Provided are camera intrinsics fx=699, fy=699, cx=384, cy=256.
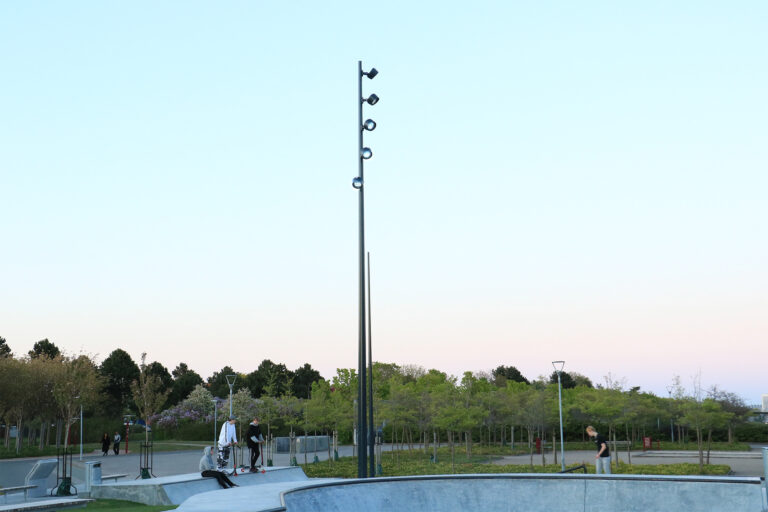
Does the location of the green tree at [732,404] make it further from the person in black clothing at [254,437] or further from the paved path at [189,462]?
the person in black clothing at [254,437]

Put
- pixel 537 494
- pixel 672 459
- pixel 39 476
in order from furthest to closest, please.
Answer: pixel 672 459
pixel 39 476
pixel 537 494

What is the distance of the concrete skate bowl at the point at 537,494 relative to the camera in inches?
467

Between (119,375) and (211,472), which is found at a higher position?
(119,375)

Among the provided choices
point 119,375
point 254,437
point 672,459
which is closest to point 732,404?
point 672,459

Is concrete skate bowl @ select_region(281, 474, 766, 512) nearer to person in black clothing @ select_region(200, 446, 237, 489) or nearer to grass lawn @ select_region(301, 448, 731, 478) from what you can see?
person in black clothing @ select_region(200, 446, 237, 489)

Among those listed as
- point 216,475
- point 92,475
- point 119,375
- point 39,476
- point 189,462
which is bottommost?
point 189,462

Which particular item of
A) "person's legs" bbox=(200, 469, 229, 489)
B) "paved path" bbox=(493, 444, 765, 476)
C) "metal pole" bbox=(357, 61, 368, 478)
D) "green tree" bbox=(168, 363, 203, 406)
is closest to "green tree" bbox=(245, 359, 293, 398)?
"green tree" bbox=(168, 363, 203, 406)

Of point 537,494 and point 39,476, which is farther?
point 39,476

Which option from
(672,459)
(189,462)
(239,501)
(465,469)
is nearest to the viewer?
(239,501)

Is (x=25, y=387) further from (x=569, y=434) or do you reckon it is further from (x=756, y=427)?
(x=756, y=427)

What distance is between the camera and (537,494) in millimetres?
13430

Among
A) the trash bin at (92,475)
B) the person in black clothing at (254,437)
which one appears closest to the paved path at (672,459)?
the person in black clothing at (254,437)

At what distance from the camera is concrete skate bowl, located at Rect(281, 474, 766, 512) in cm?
1186

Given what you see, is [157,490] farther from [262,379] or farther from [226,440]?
[262,379]
